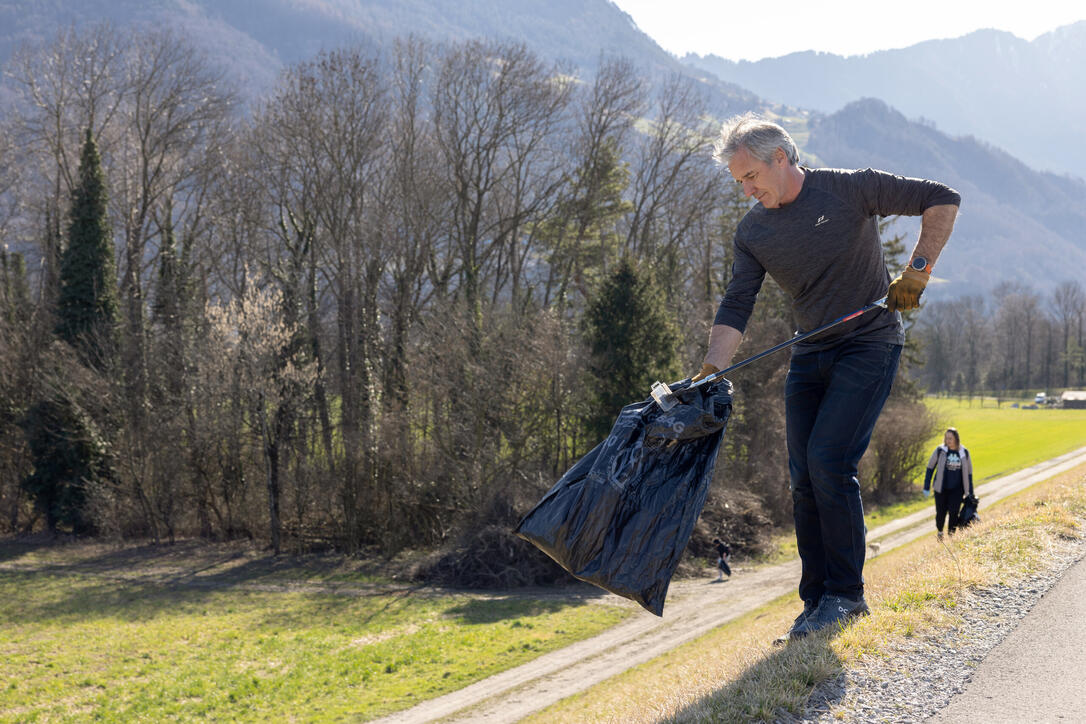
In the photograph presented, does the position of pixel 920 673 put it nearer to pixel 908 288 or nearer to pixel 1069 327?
pixel 908 288

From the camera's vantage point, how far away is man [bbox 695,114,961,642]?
4223 millimetres

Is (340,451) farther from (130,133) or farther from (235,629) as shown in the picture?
(130,133)

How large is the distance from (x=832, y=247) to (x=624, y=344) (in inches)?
1045

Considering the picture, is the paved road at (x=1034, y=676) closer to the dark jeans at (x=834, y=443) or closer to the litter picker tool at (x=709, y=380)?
the dark jeans at (x=834, y=443)

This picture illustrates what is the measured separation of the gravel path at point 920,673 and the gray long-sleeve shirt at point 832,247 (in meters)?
1.49

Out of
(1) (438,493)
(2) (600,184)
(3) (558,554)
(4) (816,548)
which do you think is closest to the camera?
(3) (558,554)

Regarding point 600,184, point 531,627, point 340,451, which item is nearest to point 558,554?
point 531,627

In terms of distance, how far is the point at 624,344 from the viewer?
30.8 meters

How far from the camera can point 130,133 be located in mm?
49500

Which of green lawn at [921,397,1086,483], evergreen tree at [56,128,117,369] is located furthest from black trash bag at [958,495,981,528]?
evergreen tree at [56,128,117,369]

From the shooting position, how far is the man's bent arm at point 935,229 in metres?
4.11

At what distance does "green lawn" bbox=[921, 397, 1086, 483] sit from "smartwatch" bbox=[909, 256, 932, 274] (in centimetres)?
4584

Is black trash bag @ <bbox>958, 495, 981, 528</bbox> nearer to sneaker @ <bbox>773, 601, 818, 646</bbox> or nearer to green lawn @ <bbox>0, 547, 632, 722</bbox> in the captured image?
green lawn @ <bbox>0, 547, 632, 722</bbox>

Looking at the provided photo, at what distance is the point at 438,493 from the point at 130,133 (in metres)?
31.3
